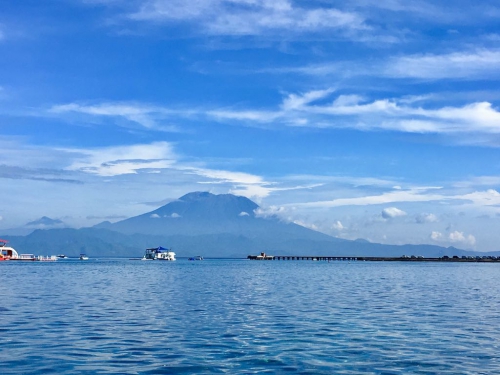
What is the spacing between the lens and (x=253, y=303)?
4866 centimetres

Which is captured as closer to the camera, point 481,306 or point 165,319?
point 165,319

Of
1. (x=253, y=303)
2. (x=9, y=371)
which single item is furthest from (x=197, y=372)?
(x=253, y=303)

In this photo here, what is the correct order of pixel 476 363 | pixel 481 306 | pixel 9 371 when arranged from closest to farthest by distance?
pixel 9 371
pixel 476 363
pixel 481 306

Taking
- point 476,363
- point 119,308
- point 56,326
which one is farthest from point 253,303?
point 476,363

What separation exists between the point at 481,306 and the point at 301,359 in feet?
96.2

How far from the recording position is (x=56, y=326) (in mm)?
32719

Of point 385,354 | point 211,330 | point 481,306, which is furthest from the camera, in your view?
point 481,306

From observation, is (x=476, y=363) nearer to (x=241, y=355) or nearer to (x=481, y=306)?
(x=241, y=355)

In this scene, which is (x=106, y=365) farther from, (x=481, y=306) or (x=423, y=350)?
(x=481, y=306)

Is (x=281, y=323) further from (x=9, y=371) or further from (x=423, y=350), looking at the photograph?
(x=9, y=371)

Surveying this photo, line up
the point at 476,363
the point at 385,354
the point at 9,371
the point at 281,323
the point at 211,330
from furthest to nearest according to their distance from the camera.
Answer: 1. the point at 281,323
2. the point at 211,330
3. the point at 385,354
4. the point at 476,363
5. the point at 9,371

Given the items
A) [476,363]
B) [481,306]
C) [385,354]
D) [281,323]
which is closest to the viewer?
[476,363]

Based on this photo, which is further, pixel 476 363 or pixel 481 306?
pixel 481 306

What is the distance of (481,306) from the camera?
4734 centimetres
